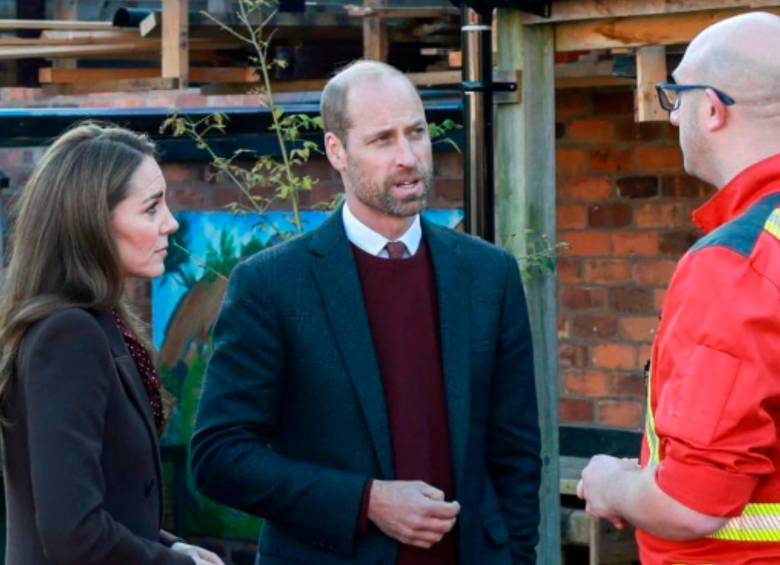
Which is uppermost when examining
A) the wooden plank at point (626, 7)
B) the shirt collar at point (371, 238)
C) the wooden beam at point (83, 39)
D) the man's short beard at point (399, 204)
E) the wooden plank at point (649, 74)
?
the wooden beam at point (83, 39)

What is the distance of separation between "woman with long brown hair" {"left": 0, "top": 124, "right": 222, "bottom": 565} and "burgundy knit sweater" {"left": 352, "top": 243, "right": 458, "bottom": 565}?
543mm

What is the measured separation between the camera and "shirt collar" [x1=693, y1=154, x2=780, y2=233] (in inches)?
117

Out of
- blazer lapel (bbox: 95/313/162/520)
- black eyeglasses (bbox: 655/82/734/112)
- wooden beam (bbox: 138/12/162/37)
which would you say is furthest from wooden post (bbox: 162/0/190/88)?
black eyeglasses (bbox: 655/82/734/112)

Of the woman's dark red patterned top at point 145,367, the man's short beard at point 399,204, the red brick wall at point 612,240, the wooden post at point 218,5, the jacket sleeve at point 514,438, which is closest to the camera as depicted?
the woman's dark red patterned top at point 145,367

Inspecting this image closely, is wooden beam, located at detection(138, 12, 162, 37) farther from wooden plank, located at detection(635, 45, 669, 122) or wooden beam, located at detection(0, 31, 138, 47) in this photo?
wooden plank, located at detection(635, 45, 669, 122)

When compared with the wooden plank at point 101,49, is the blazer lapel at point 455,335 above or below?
below

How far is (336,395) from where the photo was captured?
12.4 ft

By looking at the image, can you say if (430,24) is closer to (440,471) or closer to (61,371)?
(440,471)

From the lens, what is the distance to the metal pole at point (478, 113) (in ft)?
16.7

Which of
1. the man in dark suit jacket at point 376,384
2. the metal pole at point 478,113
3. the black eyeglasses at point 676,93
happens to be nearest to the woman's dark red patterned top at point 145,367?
the man in dark suit jacket at point 376,384

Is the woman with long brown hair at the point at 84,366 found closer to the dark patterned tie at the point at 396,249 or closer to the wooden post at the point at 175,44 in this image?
the dark patterned tie at the point at 396,249

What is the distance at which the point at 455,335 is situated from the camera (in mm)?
3822

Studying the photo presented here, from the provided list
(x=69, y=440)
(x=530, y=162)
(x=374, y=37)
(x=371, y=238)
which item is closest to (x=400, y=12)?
(x=374, y=37)

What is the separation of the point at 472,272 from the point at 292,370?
47cm
